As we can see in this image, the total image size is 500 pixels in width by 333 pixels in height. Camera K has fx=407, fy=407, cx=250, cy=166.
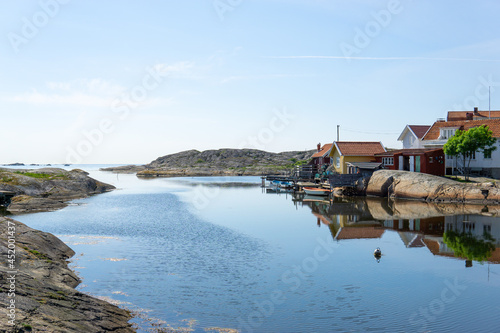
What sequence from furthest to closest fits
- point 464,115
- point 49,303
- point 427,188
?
point 464,115 < point 427,188 < point 49,303

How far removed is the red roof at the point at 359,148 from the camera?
231 feet

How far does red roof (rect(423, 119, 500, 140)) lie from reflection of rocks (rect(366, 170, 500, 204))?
9191 millimetres

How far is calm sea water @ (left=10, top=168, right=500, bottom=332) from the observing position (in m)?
14.9

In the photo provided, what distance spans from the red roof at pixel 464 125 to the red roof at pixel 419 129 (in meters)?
2.29

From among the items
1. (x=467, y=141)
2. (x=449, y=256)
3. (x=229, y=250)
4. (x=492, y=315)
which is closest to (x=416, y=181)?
(x=467, y=141)

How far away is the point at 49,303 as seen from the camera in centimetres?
1262

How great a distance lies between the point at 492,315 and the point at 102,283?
16.3m

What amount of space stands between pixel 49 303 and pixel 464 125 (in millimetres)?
61545

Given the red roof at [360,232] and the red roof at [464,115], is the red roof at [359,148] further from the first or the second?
the red roof at [360,232]

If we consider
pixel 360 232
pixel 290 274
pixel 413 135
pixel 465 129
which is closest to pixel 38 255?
pixel 290 274

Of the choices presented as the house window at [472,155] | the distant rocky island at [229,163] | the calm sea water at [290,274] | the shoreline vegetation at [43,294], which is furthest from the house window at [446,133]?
the distant rocky island at [229,163]

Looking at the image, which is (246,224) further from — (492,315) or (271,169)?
(271,169)

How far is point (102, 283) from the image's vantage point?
18938mm

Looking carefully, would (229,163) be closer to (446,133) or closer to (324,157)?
(324,157)
